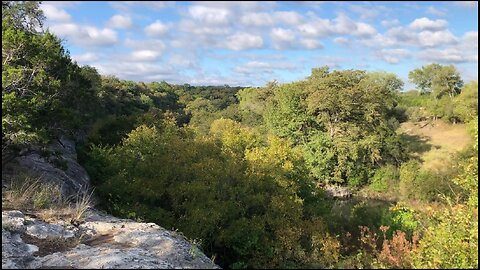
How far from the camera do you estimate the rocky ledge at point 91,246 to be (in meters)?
8.04

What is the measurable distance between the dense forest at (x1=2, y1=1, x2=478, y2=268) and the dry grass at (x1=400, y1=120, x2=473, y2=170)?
141cm

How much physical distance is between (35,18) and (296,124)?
33528mm

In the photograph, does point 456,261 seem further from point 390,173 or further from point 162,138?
point 390,173

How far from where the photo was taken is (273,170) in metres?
25.3

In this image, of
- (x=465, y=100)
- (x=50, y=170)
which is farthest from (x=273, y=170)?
(x=465, y=100)

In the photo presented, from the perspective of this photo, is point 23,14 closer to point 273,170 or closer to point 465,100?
point 273,170

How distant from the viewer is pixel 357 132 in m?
47.8

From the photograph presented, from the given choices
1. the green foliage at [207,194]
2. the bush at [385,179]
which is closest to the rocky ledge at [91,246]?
the green foliage at [207,194]

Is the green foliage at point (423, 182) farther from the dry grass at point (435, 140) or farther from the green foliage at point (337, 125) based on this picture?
the green foliage at point (337, 125)

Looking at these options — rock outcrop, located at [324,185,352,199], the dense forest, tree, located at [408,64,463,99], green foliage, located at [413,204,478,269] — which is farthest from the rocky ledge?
tree, located at [408,64,463,99]

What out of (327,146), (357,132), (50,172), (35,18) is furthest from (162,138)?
(357,132)

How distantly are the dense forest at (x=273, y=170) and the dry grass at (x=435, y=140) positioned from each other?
141 centimetres

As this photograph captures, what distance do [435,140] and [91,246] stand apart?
53.8 m

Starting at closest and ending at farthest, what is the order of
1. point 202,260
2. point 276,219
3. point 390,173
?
point 202,260, point 276,219, point 390,173
